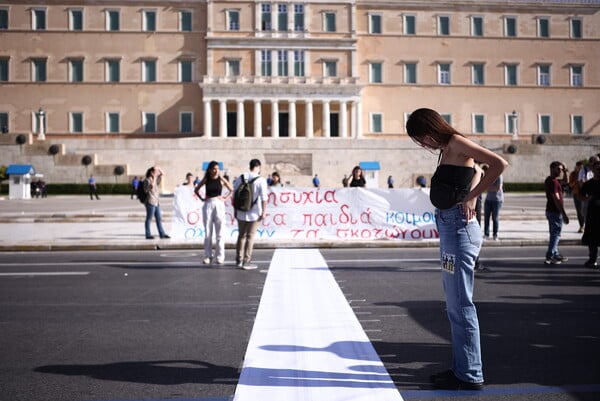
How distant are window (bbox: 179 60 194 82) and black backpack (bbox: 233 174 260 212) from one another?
48.4 meters

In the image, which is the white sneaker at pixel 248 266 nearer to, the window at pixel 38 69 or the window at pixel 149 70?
the window at pixel 149 70

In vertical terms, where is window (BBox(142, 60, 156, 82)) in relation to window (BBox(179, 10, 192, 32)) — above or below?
below

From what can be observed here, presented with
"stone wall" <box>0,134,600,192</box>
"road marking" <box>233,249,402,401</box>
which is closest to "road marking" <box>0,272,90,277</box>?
"road marking" <box>233,249,402,401</box>

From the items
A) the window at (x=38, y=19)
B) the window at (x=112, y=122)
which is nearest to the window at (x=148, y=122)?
the window at (x=112, y=122)

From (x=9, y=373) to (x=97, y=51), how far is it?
5613cm

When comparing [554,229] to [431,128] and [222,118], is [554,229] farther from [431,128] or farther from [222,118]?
[222,118]

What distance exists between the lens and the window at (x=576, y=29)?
195ft

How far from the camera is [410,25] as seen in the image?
57.7 metres

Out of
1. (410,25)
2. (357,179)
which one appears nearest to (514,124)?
(410,25)

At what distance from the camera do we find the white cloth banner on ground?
50.4ft

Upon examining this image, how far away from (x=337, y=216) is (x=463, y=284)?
1135 cm

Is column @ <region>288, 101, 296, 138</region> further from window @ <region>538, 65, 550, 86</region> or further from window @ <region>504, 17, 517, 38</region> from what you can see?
window @ <region>538, 65, 550, 86</region>

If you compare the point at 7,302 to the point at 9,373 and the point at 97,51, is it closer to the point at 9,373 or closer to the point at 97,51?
the point at 9,373

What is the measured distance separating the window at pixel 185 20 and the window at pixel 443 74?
25.0 meters
